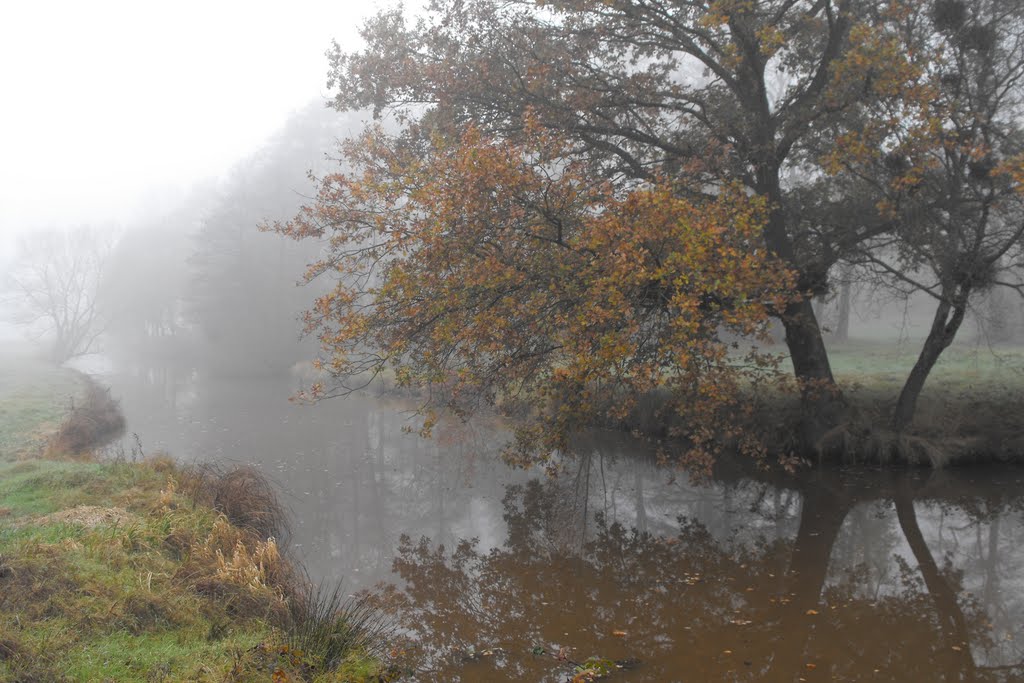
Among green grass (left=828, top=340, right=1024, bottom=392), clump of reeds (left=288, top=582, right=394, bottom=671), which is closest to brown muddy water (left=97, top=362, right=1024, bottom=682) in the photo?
clump of reeds (left=288, top=582, right=394, bottom=671)

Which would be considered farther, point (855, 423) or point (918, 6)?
point (855, 423)

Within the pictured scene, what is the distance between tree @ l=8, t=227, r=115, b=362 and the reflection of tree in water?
48.6 meters

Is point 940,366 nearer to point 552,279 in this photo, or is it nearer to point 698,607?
point 552,279

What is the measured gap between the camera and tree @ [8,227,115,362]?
50.0m

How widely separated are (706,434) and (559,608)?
319 cm

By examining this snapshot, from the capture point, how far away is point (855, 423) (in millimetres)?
13609

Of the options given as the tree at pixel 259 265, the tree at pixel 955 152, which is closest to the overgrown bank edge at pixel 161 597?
the tree at pixel 955 152

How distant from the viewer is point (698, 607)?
25.5 feet

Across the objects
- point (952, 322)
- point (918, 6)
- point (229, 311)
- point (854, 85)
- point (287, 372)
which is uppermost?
point (918, 6)

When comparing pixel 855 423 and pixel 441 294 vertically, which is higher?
pixel 441 294

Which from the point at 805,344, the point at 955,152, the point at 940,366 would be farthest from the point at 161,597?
the point at 940,366

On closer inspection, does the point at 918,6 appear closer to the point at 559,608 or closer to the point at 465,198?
the point at 465,198

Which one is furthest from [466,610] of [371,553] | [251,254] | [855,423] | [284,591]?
[251,254]

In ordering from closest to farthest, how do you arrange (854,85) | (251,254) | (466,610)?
(466,610)
(854,85)
(251,254)
